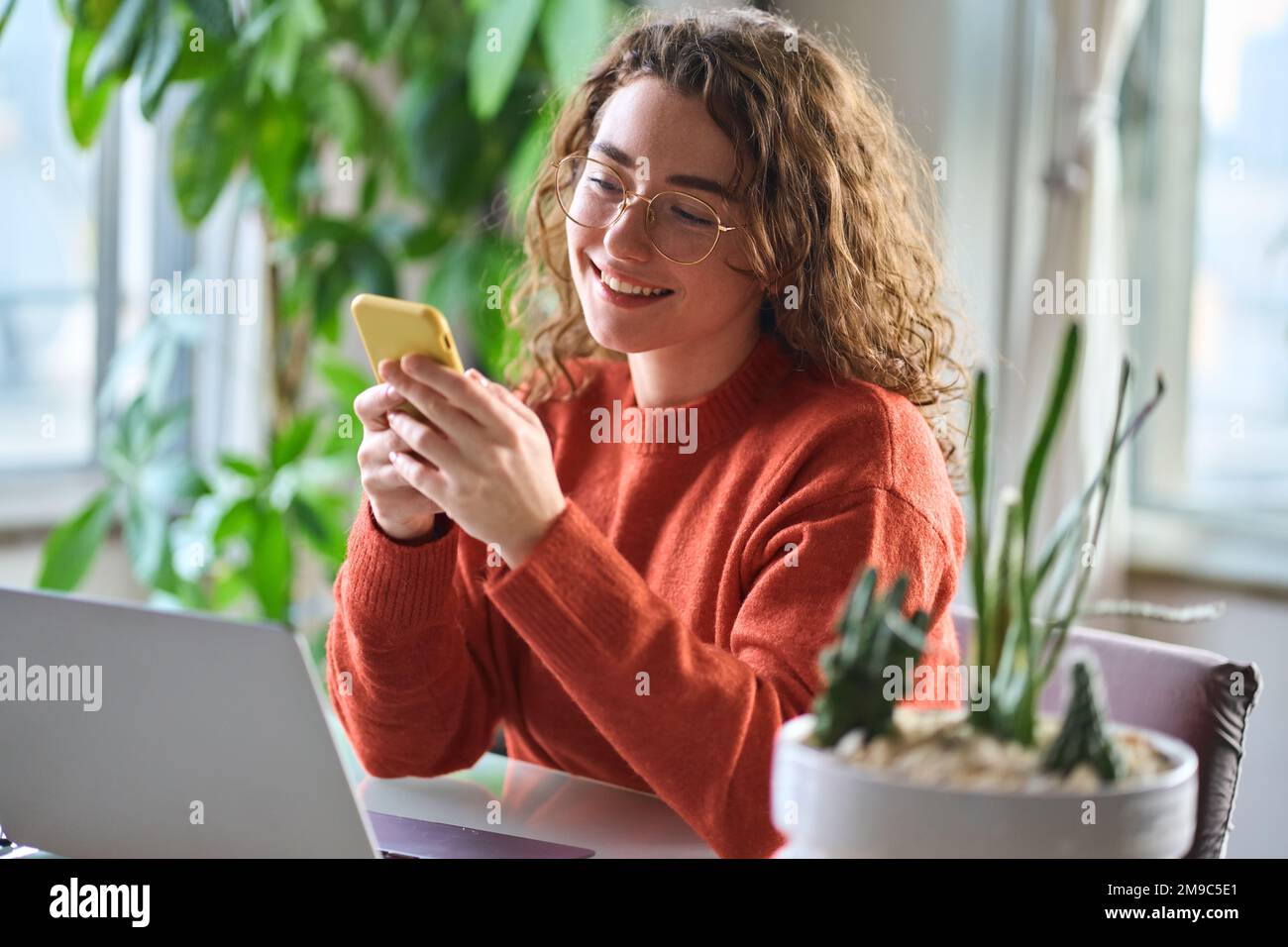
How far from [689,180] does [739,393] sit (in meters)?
0.21

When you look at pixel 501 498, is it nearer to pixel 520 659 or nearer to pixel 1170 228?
pixel 520 659

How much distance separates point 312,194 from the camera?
2502 mm

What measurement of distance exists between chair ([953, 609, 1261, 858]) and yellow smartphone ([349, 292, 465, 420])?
20.1 inches

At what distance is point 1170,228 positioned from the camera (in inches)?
102

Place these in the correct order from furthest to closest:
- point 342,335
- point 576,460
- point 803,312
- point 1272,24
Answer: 1. point 342,335
2. point 1272,24
3. point 576,460
4. point 803,312

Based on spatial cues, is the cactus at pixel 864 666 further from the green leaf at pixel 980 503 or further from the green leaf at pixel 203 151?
the green leaf at pixel 203 151

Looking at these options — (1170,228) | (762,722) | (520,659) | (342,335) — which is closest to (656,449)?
(520,659)

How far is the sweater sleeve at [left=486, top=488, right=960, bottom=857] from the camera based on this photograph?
91 centimetres

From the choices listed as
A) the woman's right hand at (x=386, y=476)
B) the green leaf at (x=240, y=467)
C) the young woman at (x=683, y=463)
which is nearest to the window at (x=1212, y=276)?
the young woman at (x=683, y=463)

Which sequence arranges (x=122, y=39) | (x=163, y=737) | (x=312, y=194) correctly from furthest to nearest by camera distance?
(x=312, y=194) → (x=122, y=39) → (x=163, y=737)

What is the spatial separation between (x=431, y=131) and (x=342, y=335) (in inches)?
34.0

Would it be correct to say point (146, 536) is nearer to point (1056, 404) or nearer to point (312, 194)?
point (312, 194)

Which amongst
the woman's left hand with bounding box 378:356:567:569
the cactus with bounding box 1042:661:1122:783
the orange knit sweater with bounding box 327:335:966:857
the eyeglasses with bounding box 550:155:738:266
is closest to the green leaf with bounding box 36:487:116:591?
the orange knit sweater with bounding box 327:335:966:857

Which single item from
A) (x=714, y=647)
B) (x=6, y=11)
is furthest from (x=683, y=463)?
(x=6, y=11)
